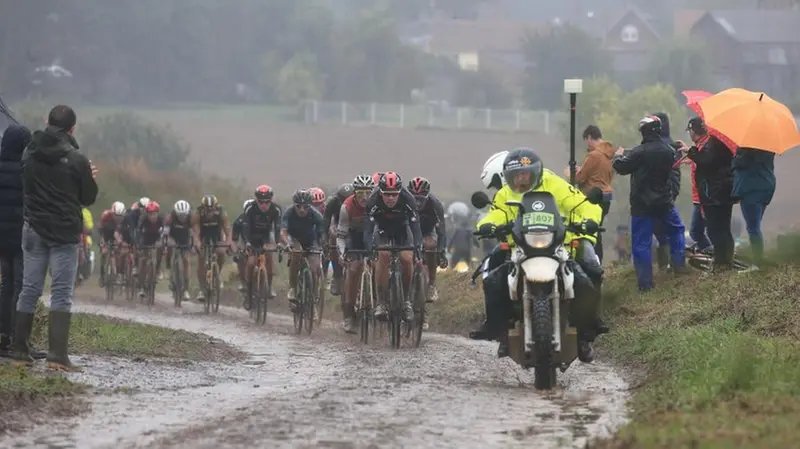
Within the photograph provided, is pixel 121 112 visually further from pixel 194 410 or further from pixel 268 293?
pixel 194 410

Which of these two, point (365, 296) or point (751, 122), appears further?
point (365, 296)

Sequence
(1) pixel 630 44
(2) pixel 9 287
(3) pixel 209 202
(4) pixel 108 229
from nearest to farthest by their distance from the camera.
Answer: (2) pixel 9 287 < (3) pixel 209 202 < (4) pixel 108 229 < (1) pixel 630 44

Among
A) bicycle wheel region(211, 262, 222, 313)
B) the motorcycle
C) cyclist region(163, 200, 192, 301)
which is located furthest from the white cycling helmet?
cyclist region(163, 200, 192, 301)

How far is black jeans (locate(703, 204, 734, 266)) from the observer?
17953mm

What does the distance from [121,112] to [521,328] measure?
6594 cm

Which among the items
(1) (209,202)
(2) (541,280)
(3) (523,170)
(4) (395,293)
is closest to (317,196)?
(1) (209,202)

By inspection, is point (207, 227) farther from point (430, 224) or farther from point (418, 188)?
point (418, 188)

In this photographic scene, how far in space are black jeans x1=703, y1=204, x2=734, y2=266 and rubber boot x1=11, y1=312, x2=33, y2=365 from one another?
7809mm

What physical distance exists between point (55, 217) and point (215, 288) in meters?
14.7

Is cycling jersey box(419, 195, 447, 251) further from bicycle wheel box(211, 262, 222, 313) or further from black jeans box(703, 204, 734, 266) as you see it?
bicycle wheel box(211, 262, 222, 313)

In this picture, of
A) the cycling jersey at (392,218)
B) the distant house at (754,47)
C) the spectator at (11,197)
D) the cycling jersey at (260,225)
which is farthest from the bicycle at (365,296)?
the distant house at (754,47)

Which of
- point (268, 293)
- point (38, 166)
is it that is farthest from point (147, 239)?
point (38, 166)

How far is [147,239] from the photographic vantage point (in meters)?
32.0

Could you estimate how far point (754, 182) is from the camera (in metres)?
17.4
